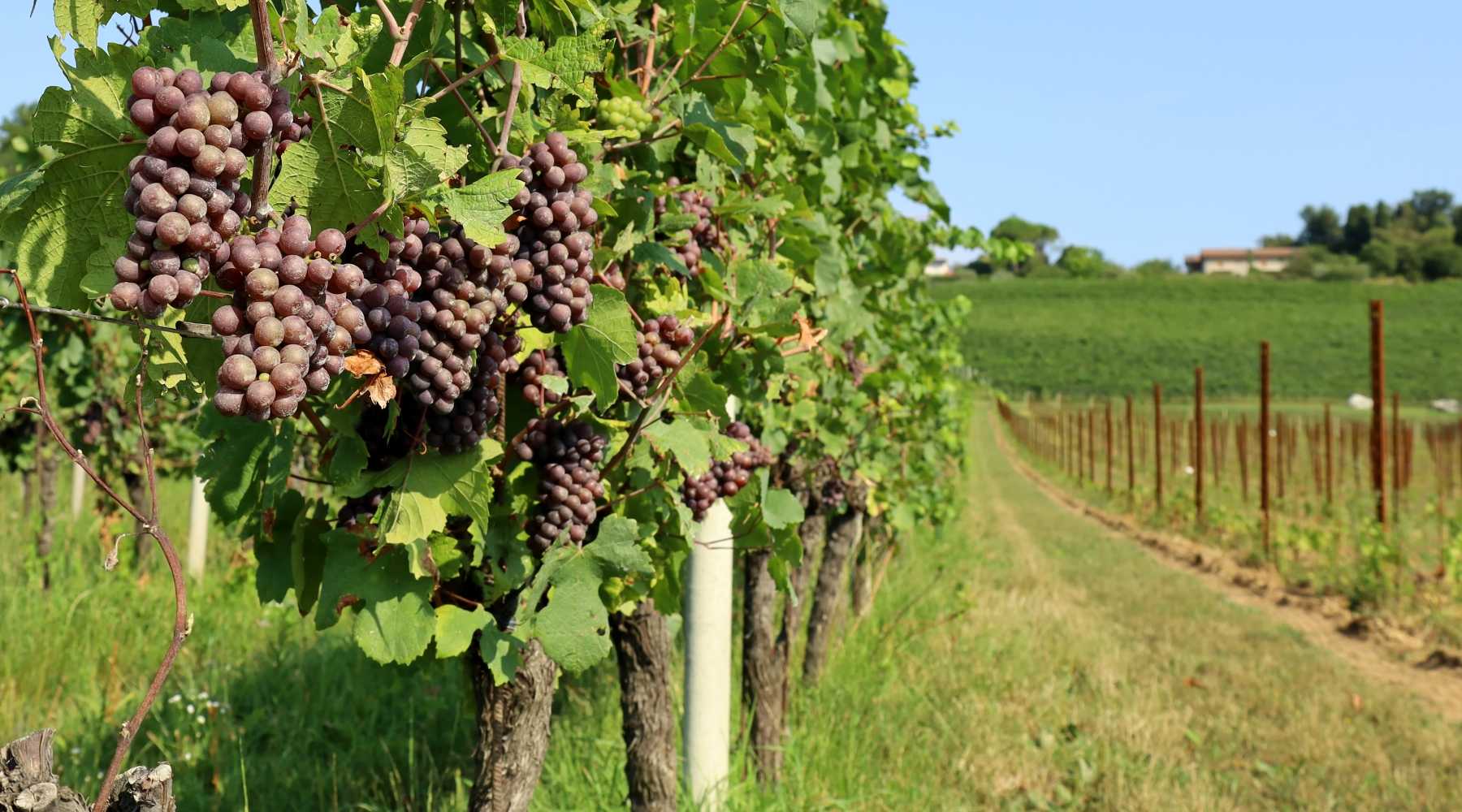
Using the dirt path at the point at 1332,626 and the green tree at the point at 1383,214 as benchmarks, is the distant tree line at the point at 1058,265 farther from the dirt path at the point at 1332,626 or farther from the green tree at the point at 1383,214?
the dirt path at the point at 1332,626

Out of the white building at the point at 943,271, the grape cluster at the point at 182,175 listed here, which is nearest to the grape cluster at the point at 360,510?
the grape cluster at the point at 182,175

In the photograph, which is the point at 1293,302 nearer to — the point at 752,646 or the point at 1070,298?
the point at 1070,298

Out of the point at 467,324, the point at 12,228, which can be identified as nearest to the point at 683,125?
the point at 467,324

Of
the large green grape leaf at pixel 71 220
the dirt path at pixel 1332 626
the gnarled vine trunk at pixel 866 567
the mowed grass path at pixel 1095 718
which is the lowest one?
the dirt path at pixel 1332 626

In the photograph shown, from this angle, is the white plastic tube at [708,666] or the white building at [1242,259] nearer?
the white plastic tube at [708,666]

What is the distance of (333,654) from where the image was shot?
4.93m

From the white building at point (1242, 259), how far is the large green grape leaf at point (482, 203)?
5199 inches

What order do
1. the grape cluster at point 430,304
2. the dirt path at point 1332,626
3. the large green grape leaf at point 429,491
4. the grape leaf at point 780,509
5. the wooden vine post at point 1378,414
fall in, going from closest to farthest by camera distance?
1. the grape cluster at point 430,304
2. the large green grape leaf at point 429,491
3. the grape leaf at point 780,509
4. the dirt path at point 1332,626
5. the wooden vine post at point 1378,414

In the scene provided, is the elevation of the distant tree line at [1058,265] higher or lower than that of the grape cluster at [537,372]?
higher

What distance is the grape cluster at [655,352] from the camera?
6.39 feet

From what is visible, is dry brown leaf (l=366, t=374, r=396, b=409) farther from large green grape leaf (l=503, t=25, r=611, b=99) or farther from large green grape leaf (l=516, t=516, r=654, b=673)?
large green grape leaf (l=516, t=516, r=654, b=673)

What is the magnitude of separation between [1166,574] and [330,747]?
929 cm

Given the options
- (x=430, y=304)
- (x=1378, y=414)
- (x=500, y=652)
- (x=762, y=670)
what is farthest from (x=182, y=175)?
(x=1378, y=414)

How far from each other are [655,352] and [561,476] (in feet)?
0.93
